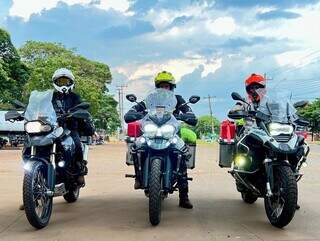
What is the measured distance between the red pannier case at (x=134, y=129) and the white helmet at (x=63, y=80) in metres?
1.04

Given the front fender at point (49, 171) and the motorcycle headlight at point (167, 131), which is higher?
the motorcycle headlight at point (167, 131)

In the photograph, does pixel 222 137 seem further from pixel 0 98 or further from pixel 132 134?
pixel 0 98

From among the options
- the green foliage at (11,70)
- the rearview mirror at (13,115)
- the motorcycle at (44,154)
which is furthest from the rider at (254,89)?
the green foliage at (11,70)

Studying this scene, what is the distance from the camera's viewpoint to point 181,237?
20.5 ft

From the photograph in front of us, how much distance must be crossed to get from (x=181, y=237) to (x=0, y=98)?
42098 millimetres

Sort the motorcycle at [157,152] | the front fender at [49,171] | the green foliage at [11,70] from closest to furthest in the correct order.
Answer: the motorcycle at [157,152]
the front fender at [49,171]
the green foliage at [11,70]

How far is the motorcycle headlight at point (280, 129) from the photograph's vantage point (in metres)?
6.95

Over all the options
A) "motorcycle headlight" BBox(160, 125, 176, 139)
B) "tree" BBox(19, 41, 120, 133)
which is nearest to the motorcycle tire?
"motorcycle headlight" BBox(160, 125, 176, 139)

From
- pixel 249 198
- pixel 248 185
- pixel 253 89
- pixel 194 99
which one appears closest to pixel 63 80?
pixel 194 99

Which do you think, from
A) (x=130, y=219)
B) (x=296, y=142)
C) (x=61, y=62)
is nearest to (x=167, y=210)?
(x=130, y=219)

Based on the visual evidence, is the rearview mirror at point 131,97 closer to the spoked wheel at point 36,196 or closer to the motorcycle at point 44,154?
the motorcycle at point 44,154

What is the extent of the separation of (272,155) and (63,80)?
10.5ft

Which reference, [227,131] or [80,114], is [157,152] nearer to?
[80,114]

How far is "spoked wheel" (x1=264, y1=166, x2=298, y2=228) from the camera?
6395mm
